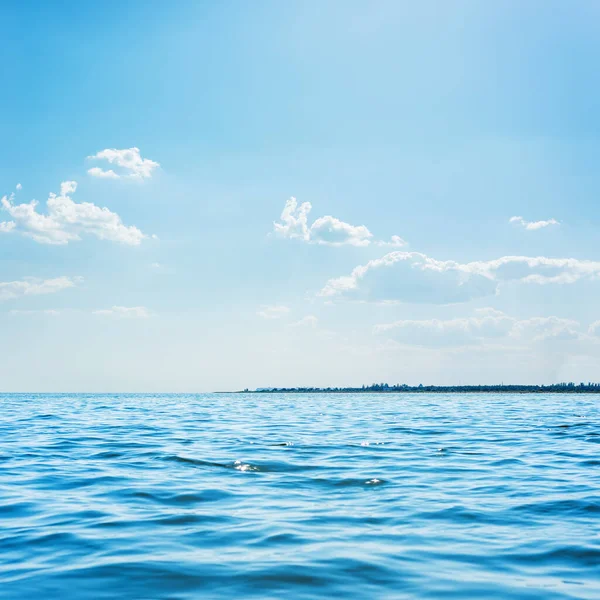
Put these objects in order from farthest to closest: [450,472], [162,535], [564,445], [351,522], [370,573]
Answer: [564,445] < [450,472] < [351,522] < [162,535] < [370,573]

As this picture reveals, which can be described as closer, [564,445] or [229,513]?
[229,513]

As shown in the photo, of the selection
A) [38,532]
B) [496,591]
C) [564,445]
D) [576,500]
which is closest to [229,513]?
[38,532]

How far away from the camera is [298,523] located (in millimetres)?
10508

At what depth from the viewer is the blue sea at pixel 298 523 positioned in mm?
7621

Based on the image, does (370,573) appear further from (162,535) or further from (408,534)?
(162,535)

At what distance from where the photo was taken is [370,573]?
26.0 feet

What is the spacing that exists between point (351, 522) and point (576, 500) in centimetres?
509

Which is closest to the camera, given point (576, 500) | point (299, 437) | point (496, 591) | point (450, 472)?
point (496, 591)

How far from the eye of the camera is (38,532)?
32.7ft

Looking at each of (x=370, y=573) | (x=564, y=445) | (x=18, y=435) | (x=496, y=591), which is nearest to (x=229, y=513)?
(x=370, y=573)

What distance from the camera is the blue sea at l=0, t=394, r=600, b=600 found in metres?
7.62

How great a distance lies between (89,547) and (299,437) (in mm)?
16682

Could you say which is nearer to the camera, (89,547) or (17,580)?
(17,580)

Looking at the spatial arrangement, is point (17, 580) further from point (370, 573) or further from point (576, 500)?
point (576, 500)
